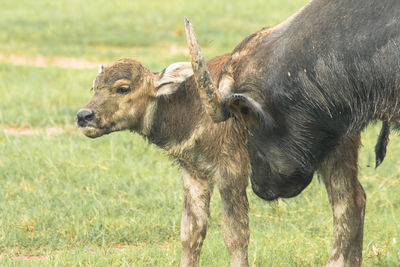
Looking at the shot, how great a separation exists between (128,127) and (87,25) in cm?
1256

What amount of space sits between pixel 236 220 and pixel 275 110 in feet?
3.70

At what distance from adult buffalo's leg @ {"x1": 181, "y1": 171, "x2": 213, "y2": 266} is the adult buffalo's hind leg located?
860 millimetres

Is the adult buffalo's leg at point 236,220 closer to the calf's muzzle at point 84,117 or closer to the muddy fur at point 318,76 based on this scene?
the muddy fur at point 318,76

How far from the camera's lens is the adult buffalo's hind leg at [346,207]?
18.2ft

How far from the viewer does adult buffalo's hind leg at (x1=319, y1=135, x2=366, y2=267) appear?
555 cm

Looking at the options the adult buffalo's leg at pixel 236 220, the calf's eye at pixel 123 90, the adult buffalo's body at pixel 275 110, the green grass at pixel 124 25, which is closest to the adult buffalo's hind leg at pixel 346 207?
the adult buffalo's body at pixel 275 110

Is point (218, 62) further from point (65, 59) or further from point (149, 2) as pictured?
point (149, 2)

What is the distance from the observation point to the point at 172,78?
5.34 metres

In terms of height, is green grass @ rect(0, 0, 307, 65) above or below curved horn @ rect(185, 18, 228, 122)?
above

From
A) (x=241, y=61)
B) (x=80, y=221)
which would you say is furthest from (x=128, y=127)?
(x=80, y=221)

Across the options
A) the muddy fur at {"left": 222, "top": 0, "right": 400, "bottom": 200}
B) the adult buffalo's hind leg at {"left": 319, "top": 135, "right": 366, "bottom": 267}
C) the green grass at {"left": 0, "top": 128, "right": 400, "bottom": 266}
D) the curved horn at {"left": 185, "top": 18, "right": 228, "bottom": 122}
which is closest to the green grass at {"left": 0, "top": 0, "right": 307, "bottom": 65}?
the green grass at {"left": 0, "top": 128, "right": 400, "bottom": 266}

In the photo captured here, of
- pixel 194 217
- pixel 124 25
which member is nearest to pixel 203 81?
pixel 194 217

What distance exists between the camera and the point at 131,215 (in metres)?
7.14

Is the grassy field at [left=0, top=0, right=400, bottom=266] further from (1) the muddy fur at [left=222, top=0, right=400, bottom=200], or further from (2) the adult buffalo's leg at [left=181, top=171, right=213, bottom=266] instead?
(1) the muddy fur at [left=222, top=0, right=400, bottom=200]
